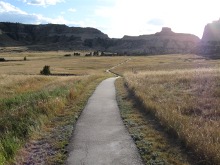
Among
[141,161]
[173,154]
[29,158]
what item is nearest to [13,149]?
[29,158]

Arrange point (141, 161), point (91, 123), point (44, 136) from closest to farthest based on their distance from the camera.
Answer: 1. point (141, 161)
2. point (44, 136)
3. point (91, 123)

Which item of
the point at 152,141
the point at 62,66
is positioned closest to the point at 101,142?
the point at 152,141

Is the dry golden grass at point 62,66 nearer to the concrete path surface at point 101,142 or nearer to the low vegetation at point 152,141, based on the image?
the concrete path surface at point 101,142

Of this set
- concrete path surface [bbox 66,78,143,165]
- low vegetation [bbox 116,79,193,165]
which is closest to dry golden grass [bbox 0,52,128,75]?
concrete path surface [bbox 66,78,143,165]

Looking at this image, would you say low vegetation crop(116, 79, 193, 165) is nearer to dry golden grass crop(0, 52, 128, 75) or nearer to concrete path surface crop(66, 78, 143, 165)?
→ concrete path surface crop(66, 78, 143, 165)

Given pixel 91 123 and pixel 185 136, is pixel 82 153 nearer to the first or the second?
pixel 185 136

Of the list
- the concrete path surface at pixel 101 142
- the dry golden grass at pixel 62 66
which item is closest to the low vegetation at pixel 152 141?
the concrete path surface at pixel 101 142

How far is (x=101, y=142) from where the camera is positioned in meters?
10.9

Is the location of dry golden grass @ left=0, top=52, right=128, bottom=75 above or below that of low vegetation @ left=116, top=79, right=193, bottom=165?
below

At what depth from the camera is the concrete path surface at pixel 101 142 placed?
9.23 m

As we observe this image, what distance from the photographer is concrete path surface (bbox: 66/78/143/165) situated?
9.23 meters

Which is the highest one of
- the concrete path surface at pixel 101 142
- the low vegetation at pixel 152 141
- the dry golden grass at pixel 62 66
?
the low vegetation at pixel 152 141

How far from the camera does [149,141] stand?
423 inches

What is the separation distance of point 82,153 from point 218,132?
3791 mm
